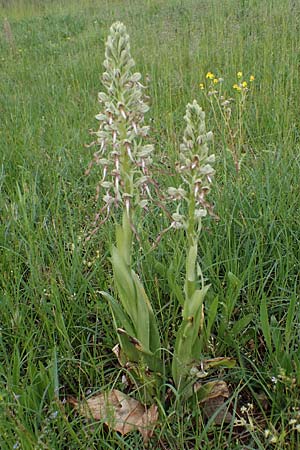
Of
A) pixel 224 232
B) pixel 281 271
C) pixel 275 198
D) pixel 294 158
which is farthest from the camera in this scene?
pixel 294 158

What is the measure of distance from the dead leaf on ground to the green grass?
0.04 metres

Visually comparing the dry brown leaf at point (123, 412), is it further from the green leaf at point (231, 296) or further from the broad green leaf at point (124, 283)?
the green leaf at point (231, 296)

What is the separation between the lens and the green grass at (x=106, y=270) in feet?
4.83

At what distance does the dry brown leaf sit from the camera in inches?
57.3

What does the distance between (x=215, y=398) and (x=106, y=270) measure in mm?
840

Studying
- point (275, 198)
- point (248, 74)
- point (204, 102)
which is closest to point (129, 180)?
point (275, 198)

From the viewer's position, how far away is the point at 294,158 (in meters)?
2.59

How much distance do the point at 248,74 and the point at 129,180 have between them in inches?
118

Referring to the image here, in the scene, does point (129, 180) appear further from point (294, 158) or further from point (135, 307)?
point (294, 158)

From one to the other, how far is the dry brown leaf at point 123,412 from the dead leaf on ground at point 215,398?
0.17m

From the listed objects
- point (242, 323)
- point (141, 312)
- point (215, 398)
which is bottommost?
point (215, 398)

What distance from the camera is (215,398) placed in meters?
1.56

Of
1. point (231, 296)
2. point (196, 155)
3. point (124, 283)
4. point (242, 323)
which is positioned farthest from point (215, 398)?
point (196, 155)

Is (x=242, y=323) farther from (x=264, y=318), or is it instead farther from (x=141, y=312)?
(x=141, y=312)
